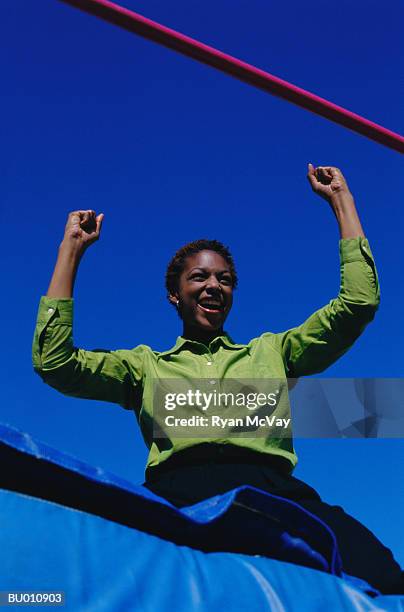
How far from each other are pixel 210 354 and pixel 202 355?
0.11 ft

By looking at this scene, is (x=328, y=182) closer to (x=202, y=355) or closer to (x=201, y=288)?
(x=201, y=288)

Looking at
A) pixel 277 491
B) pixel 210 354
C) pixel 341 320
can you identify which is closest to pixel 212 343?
pixel 210 354

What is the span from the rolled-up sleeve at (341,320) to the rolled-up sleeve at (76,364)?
58cm

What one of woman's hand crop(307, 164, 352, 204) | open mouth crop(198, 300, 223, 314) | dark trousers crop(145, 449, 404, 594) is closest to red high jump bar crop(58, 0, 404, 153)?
woman's hand crop(307, 164, 352, 204)

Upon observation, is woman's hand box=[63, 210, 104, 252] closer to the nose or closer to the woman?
the woman

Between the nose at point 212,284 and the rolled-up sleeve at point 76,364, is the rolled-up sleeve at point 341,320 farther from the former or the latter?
the rolled-up sleeve at point 76,364

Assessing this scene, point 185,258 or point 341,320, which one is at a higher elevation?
point 185,258

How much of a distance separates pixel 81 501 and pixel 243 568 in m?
0.30

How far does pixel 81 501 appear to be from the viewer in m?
1.24

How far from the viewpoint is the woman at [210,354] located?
2.33m

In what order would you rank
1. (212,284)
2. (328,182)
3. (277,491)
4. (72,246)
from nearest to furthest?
(277,491), (72,246), (328,182), (212,284)

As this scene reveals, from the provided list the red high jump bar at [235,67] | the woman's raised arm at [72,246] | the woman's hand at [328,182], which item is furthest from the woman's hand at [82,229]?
the woman's hand at [328,182]

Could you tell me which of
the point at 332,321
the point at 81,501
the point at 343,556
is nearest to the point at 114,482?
the point at 81,501

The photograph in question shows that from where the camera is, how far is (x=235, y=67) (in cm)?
266
